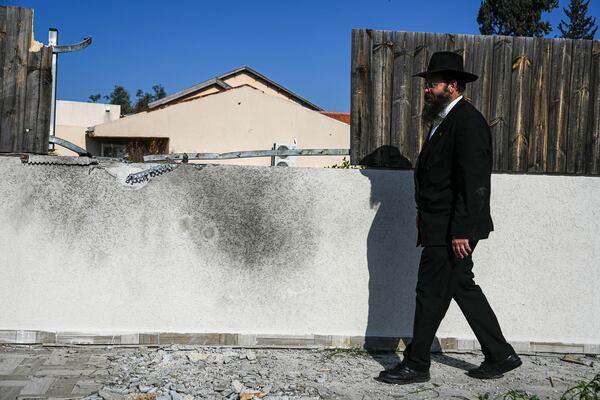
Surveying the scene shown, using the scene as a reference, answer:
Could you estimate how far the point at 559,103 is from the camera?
498 centimetres

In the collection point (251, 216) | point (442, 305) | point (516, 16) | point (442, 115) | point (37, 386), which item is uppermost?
point (516, 16)

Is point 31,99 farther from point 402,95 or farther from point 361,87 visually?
point 402,95

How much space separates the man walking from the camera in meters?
3.99

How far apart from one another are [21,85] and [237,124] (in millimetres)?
24487

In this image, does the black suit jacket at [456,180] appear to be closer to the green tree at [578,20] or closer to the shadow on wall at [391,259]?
the shadow on wall at [391,259]

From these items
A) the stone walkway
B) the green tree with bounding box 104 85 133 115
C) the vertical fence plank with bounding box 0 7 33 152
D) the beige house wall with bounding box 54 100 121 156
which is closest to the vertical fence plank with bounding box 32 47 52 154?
the vertical fence plank with bounding box 0 7 33 152

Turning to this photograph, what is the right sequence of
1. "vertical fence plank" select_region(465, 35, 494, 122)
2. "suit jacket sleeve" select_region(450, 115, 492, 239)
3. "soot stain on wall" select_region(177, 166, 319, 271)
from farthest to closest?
"vertical fence plank" select_region(465, 35, 494, 122) < "soot stain on wall" select_region(177, 166, 319, 271) < "suit jacket sleeve" select_region(450, 115, 492, 239)

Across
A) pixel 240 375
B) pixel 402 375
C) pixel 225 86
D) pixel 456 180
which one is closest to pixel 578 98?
pixel 456 180

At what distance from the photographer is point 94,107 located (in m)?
40.1

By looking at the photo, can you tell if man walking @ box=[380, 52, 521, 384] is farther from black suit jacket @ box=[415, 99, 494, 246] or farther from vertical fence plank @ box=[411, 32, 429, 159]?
vertical fence plank @ box=[411, 32, 429, 159]

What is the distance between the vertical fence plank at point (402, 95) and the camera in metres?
4.89

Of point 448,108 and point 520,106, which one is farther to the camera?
point 520,106

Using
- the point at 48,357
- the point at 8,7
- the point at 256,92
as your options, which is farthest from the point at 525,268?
the point at 256,92

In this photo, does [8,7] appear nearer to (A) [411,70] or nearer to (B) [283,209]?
(B) [283,209]
